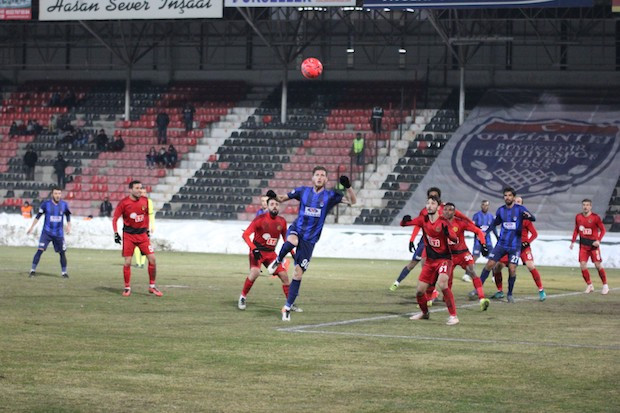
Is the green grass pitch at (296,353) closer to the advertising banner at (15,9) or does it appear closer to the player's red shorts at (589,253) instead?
the player's red shorts at (589,253)

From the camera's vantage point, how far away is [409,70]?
56781 millimetres

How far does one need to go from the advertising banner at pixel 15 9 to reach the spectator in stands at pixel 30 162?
20.1 ft

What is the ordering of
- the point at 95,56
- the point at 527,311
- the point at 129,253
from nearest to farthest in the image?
the point at 527,311
the point at 129,253
the point at 95,56

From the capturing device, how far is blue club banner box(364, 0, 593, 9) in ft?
144

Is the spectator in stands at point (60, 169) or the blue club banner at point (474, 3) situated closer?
the blue club banner at point (474, 3)

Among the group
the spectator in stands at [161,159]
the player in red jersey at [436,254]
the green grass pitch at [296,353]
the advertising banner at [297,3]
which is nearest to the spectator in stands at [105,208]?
the spectator in stands at [161,159]

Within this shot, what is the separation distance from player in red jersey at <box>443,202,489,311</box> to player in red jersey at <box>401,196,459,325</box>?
2.79 feet

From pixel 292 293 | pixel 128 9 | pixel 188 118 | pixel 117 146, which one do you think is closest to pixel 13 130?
pixel 117 146

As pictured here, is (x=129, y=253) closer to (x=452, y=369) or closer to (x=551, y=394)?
(x=452, y=369)

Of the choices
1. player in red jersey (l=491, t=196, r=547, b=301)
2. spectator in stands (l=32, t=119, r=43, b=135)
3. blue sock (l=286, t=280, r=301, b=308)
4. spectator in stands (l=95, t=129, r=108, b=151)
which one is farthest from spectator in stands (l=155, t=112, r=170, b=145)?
blue sock (l=286, t=280, r=301, b=308)

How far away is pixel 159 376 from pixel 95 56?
172 ft

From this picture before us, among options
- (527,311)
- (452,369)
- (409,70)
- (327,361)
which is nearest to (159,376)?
(327,361)

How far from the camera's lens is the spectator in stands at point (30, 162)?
53.0m

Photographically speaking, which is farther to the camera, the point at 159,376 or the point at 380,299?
the point at 380,299
